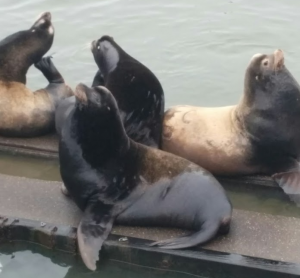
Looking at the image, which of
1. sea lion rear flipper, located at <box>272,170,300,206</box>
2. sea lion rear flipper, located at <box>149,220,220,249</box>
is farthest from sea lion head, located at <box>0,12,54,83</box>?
sea lion rear flipper, located at <box>149,220,220,249</box>

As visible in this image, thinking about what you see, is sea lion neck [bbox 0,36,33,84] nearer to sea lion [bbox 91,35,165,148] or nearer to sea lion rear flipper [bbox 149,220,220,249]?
sea lion [bbox 91,35,165,148]

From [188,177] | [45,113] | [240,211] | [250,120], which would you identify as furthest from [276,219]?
[45,113]

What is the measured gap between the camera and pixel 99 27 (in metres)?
11.2

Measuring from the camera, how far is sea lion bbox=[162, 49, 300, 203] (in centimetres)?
605

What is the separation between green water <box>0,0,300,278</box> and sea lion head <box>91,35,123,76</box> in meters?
1.17

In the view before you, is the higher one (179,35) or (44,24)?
(44,24)

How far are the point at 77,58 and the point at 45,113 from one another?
10.9 feet

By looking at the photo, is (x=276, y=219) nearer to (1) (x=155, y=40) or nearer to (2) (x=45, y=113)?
(2) (x=45, y=113)

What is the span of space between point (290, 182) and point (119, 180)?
1474mm

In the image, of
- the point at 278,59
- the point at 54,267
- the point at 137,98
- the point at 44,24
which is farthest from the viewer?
the point at 44,24

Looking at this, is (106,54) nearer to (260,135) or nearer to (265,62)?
(265,62)

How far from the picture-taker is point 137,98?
6.32 metres

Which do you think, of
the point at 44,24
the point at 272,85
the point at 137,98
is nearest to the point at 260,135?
the point at 272,85

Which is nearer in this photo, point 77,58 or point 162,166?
point 162,166
